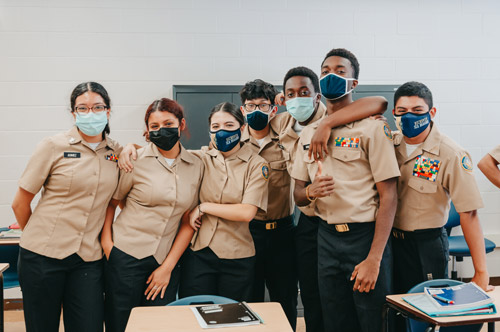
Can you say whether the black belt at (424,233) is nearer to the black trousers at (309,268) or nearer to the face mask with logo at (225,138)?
the black trousers at (309,268)

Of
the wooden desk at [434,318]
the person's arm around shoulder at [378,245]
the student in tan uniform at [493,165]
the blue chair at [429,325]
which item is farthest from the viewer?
the student in tan uniform at [493,165]

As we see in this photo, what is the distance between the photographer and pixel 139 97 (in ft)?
13.3

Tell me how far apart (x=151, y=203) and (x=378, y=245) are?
48.1 inches

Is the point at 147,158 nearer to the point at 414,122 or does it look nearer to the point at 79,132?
the point at 79,132

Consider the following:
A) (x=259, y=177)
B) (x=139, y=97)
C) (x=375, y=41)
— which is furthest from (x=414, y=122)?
(x=139, y=97)

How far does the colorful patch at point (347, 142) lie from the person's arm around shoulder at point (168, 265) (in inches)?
38.3

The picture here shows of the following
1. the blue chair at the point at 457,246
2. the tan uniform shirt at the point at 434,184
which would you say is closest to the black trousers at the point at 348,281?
the tan uniform shirt at the point at 434,184

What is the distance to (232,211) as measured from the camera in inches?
87.1

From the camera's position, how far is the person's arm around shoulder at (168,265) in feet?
7.11

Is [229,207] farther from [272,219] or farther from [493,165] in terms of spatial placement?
[493,165]

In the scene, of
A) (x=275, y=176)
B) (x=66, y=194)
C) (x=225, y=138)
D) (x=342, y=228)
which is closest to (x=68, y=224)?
(x=66, y=194)

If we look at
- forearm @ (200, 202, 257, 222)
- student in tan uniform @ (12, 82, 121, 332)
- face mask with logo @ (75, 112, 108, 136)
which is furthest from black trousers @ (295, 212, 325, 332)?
face mask with logo @ (75, 112, 108, 136)

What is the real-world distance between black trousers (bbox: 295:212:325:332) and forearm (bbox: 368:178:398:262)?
52cm

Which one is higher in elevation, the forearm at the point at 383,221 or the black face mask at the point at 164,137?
the black face mask at the point at 164,137
